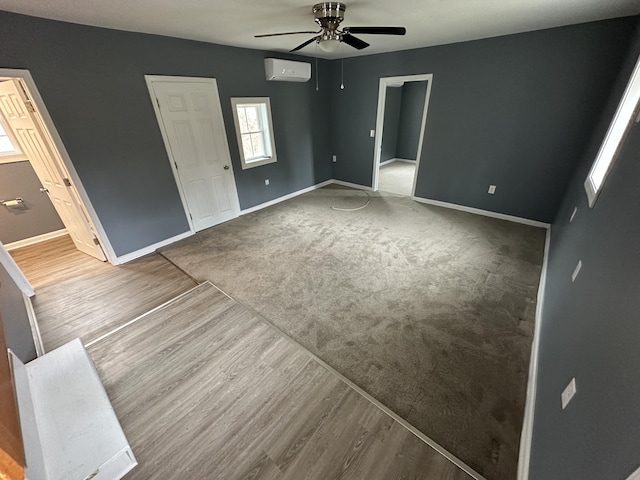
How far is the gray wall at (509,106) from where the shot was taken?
9.52 ft

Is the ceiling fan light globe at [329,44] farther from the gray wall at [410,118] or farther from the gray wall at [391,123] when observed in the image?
the gray wall at [410,118]

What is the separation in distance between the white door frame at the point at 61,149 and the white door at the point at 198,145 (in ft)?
3.25

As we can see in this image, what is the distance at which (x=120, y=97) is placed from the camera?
111 inches

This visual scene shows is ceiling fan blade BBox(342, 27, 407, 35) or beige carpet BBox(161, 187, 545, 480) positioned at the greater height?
ceiling fan blade BBox(342, 27, 407, 35)

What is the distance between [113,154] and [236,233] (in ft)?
5.52

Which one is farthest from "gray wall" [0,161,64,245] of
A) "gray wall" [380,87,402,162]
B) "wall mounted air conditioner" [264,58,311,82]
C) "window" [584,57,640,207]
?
"gray wall" [380,87,402,162]

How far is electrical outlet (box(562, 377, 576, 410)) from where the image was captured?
1060 mm

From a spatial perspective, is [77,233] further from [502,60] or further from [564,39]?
[564,39]

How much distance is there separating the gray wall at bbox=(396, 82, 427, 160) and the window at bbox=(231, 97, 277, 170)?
417 cm

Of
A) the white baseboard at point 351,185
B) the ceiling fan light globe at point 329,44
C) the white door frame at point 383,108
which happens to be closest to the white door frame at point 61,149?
the ceiling fan light globe at point 329,44

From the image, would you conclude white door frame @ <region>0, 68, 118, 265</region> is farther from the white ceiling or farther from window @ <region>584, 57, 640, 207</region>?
window @ <region>584, 57, 640, 207</region>

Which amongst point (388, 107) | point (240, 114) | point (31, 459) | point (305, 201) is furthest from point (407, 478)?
point (388, 107)

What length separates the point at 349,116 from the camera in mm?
5160

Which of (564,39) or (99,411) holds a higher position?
(564,39)
